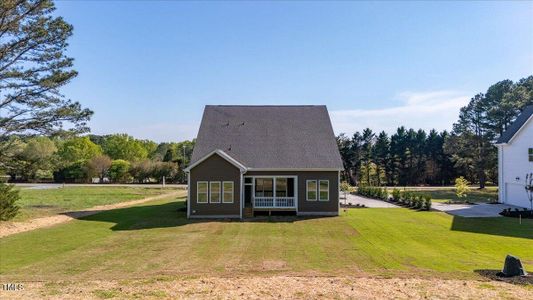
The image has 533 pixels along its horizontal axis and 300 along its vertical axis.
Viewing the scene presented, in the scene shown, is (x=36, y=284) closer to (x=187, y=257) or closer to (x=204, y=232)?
(x=187, y=257)

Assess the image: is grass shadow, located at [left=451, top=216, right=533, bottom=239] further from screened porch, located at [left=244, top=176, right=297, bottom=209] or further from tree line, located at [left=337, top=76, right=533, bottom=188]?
tree line, located at [left=337, top=76, right=533, bottom=188]

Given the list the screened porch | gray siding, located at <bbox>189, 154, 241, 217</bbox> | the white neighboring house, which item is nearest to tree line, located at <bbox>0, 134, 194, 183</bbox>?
gray siding, located at <bbox>189, 154, 241, 217</bbox>

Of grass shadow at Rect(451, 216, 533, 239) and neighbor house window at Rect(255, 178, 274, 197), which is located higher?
neighbor house window at Rect(255, 178, 274, 197)

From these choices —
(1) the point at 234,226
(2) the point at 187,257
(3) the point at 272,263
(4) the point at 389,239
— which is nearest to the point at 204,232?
(1) the point at 234,226

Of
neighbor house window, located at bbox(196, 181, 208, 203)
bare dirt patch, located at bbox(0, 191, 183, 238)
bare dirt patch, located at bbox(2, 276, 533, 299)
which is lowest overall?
bare dirt patch, located at bbox(0, 191, 183, 238)

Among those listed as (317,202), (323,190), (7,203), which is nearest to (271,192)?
(317,202)

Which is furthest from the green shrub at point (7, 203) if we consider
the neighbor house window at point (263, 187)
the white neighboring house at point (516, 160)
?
the white neighboring house at point (516, 160)
